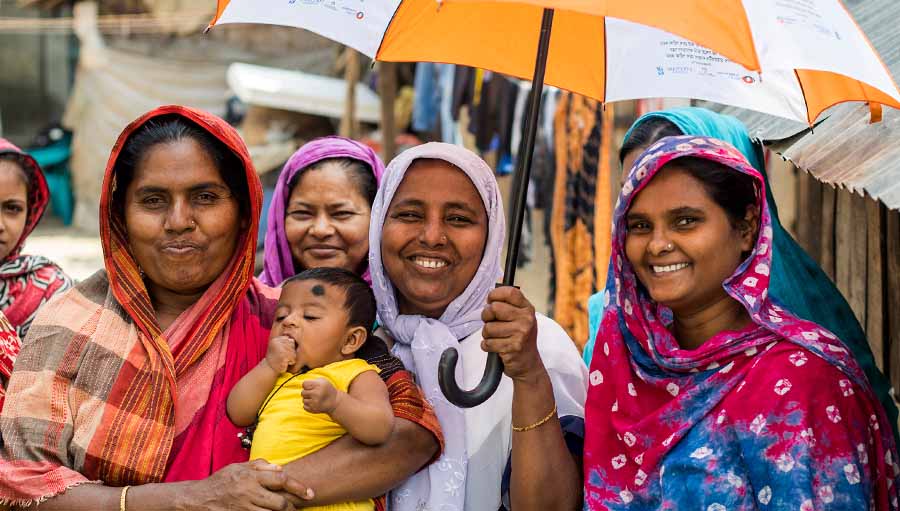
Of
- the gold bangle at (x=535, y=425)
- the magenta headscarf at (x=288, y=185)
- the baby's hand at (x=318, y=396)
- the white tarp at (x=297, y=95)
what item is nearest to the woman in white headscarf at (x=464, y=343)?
the gold bangle at (x=535, y=425)

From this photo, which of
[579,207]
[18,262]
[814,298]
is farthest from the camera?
[579,207]

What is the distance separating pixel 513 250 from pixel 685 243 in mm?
451

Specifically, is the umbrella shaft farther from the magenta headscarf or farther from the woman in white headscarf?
the magenta headscarf

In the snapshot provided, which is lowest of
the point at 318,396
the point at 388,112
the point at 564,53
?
the point at 318,396

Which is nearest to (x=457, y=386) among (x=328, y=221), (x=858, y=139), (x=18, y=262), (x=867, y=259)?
(x=328, y=221)

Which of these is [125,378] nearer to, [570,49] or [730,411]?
[730,411]

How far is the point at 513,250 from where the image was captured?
8.65 feet

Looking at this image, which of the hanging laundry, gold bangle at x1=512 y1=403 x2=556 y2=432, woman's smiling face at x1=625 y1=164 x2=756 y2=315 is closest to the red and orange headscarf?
gold bangle at x1=512 y1=403 x2=556 y2=432

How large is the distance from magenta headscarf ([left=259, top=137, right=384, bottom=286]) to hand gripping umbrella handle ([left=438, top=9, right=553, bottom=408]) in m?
1.15

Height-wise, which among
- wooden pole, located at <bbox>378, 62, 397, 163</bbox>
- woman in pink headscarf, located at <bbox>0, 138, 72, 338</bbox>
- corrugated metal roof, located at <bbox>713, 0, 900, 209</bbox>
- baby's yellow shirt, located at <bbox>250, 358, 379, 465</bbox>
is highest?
wooden pole, located at <bbox>378, 62, 397, 163</bbox>

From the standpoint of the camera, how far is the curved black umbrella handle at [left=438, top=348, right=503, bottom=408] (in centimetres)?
247

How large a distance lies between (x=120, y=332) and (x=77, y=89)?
13.9 m

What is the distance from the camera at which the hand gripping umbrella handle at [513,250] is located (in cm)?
248

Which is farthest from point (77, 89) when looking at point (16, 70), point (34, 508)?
point (34, 508)
